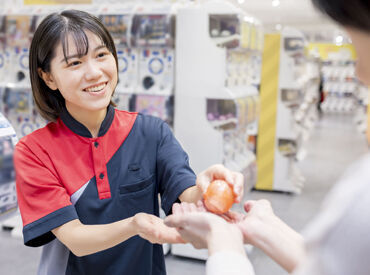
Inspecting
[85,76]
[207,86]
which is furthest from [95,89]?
[207,86]

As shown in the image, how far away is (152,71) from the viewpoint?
396 cm

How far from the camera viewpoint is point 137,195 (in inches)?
61.0

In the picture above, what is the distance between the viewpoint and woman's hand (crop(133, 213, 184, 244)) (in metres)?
1.26

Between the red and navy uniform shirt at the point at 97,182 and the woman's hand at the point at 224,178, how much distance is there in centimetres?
6

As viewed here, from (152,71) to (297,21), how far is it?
16227 mm

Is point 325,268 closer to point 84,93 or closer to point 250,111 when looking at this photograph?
point 84,93

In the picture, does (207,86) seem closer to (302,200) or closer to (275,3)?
(302,200)

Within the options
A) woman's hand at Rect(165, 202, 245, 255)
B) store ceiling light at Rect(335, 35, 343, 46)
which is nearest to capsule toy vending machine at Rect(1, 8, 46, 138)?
woman's hand at Rect(165, 202, 245, 255)

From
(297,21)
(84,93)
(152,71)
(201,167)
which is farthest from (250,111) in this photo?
(297,21)

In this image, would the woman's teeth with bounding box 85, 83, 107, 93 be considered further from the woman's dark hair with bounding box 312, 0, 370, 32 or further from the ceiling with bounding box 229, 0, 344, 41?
the ceiling with bounding box 229, 0, 344, 41

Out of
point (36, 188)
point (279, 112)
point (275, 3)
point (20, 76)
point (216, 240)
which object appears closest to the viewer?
point (216, 240)

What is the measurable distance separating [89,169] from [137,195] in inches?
7.6

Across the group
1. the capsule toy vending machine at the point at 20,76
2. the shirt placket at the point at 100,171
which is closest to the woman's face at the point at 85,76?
the shirt placket at the point at 100,171

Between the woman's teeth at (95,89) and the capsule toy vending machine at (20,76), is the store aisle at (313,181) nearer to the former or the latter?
the capsule toy vending machine at (20,76)
